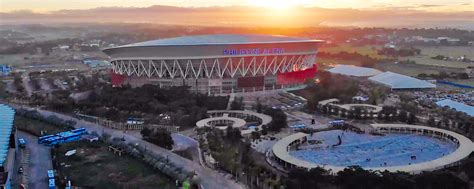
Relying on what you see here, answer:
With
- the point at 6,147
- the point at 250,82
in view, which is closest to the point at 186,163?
the point at 6,147

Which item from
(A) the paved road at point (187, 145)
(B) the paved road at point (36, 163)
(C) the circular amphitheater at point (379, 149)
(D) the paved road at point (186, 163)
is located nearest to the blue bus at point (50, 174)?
(B) the paved road at point (36, 163)

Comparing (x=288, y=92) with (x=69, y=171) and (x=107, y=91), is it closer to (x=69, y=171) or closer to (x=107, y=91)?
(x=107, y=91)

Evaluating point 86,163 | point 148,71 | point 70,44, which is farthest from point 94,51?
point 86,163

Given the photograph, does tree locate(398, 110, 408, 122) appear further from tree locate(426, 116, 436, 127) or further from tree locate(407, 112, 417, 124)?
tree locate(426, 116, 436, 127)

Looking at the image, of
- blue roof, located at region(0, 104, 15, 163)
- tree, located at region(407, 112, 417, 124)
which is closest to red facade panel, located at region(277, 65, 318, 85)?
tree, located at region(407, 112, 417, 124)

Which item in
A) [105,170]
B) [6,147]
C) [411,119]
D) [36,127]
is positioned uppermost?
[6,147]

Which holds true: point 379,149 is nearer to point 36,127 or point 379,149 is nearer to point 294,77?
point 294,77
